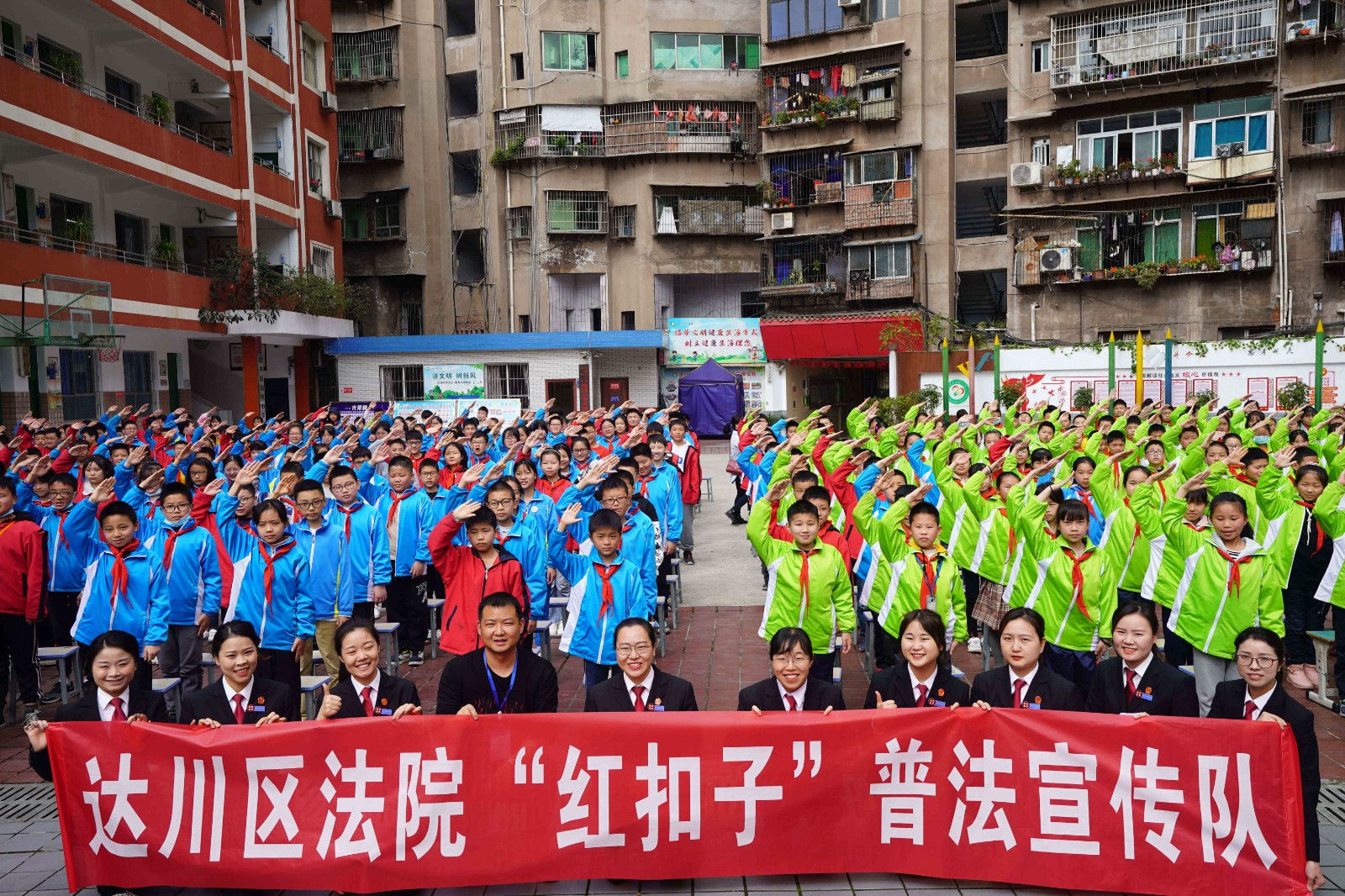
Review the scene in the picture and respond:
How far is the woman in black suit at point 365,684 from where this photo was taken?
481 centimetres

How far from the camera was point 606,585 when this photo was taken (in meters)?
6.46

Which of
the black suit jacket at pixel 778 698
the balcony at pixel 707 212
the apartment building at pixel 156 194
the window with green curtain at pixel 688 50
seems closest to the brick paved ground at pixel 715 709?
the black suit jacket at pixel 778 698

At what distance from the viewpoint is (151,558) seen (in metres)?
6.75

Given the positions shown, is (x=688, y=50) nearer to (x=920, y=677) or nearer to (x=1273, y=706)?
(x=920, y=677)

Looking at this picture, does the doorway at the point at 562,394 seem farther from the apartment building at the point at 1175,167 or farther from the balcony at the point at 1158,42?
the balcony at the point at 1158,42

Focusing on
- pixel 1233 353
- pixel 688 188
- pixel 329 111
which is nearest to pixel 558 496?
pixel 1233 353

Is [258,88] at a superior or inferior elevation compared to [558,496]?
superior

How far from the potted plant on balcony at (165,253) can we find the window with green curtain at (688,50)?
16.5 meters

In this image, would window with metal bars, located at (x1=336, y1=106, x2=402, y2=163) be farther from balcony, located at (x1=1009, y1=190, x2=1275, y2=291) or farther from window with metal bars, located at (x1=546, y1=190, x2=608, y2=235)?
balcony, located at (x1=1009, y1=190, x2=1275, y2=291)

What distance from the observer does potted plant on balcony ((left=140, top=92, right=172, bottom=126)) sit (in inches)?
787

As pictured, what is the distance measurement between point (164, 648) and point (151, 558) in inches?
29.0

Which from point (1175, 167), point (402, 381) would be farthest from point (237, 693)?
point (1175, 167)

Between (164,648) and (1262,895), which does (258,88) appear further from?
(1262,895)

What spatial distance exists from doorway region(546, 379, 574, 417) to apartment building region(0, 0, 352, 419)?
5911 mm
